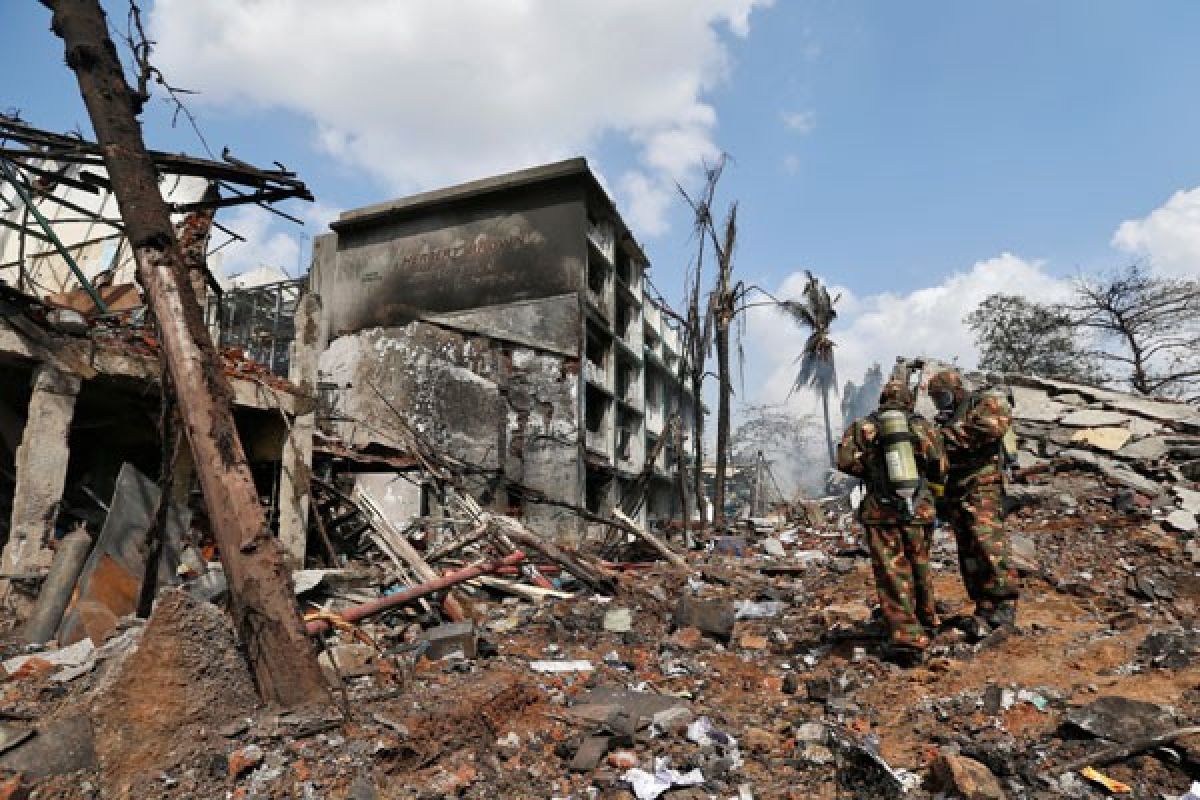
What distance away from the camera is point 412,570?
6359 mm

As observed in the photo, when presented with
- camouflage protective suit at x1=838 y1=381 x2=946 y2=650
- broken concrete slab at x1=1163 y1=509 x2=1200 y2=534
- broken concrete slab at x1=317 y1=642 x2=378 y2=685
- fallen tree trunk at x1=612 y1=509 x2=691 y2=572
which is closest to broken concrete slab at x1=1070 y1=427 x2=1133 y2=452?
broken concrete slab at x1=1163 y1=509 x2=1200 y2=534

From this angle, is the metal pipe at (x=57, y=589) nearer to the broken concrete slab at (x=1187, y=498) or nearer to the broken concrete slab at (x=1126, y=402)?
→ the broken concrete slab at (x=1187, y=498)

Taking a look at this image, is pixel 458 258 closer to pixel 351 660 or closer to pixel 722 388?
pixel 722 388

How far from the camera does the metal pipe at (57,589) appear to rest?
4.42 meters

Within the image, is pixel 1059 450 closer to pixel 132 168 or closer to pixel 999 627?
pixel 999 627

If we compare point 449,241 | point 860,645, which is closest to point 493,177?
point 449,241

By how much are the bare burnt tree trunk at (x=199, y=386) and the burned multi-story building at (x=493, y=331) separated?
34.7ft

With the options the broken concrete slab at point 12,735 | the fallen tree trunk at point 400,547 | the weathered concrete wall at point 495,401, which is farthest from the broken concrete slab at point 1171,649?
the weathered concrete wall at point 495,401

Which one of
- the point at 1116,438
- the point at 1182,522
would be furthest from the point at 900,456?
the point at 1116,438

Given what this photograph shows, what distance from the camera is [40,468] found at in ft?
17.3

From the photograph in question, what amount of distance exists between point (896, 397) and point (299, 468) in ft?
20.4

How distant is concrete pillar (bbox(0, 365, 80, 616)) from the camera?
200 inches

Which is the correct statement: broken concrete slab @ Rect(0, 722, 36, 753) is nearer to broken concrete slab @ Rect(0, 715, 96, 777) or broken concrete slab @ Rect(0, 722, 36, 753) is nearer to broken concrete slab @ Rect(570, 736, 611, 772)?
broken concrete slab @ Rect(0, 715, 96, 777)

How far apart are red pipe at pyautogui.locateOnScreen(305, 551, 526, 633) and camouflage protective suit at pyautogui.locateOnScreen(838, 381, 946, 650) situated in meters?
3.20
